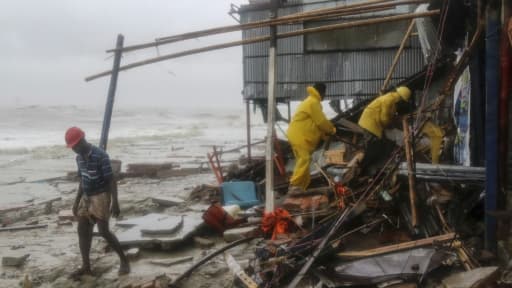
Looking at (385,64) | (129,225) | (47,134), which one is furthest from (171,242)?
(47,134)

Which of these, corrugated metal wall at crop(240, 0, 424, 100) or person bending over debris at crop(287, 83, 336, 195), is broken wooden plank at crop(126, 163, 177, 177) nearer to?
corrugated metal wall at crop(240, 0, 424, 100)

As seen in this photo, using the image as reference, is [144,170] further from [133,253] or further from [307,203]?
[307,203]

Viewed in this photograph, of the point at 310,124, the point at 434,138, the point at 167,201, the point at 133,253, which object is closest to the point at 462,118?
the point at 434,138

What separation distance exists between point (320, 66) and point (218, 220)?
8486 mm

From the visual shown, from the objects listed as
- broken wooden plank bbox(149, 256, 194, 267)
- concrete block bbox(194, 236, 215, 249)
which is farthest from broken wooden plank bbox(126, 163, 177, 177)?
broken wooden plank bbox(149, 256, 194, 267)

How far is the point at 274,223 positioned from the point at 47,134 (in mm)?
43072

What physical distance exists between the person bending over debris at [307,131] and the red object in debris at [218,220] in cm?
124

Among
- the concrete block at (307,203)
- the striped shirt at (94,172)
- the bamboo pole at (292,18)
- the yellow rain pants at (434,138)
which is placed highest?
the bamboo pole at (292,18)

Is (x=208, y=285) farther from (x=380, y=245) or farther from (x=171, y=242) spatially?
(x=380, y=245)

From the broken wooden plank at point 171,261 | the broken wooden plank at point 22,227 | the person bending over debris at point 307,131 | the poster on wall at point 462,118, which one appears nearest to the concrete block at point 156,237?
the broken wooden plank at point 171,261

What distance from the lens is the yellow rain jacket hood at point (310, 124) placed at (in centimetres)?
901

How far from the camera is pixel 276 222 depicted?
24.2 feet

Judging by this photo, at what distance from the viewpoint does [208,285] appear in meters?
6.21

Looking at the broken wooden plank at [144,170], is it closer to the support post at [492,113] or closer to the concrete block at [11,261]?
the concrete block at [11,261]
